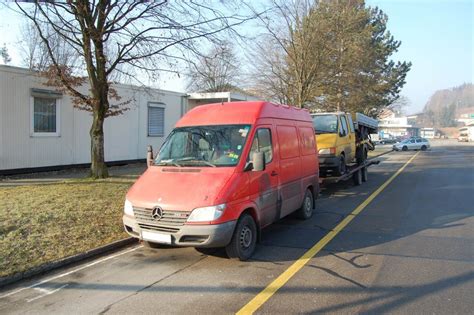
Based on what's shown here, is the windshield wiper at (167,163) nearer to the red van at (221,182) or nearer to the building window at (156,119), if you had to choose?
the red van at (221,182)

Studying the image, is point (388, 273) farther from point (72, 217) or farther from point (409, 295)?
point (72, 217)

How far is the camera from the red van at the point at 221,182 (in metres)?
5.39

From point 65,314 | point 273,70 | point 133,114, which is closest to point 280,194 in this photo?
point 65,314

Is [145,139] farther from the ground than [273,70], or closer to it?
closer to it

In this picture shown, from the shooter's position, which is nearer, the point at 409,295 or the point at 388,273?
the point at 409,295

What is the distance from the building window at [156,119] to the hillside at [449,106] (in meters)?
161

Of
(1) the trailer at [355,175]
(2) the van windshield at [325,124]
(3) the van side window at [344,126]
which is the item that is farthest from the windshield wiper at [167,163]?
(3) the van side window at [344,126]

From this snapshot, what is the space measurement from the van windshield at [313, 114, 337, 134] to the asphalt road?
5094 mm

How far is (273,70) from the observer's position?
25.6m

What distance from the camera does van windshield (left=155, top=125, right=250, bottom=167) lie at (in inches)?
243

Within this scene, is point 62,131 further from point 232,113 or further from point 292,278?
point 292,278

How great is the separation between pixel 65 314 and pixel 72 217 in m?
4.03

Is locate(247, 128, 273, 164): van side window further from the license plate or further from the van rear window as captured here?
the license plate

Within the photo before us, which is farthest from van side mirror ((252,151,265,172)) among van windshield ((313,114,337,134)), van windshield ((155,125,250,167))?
van windshield ((313,114,337,134))
